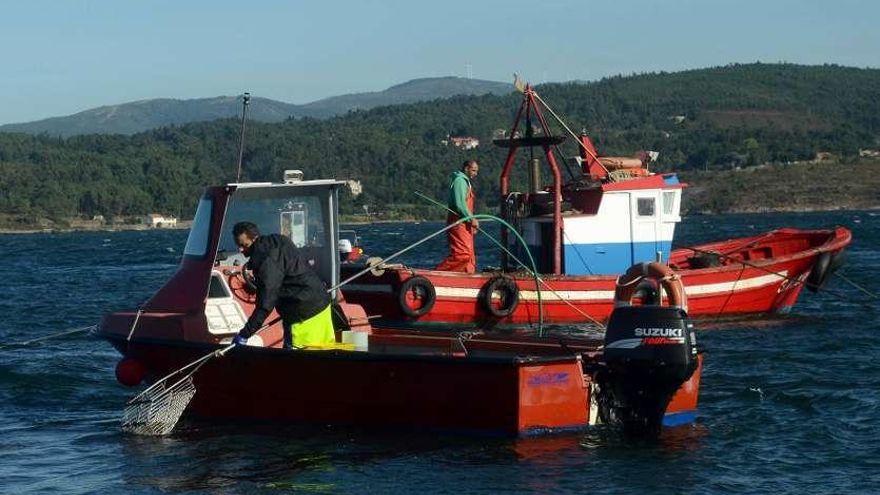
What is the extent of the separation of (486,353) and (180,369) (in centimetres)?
326

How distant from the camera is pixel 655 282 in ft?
49.4

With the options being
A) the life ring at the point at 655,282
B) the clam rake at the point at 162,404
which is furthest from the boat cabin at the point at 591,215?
the clam rake at the point at 162,404

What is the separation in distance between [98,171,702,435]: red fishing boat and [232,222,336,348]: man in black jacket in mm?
296

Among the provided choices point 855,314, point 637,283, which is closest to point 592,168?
point 855,314

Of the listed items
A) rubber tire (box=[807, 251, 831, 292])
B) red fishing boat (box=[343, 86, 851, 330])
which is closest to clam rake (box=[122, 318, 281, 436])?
red fishing boat (box=[343, 86, 851, 330])

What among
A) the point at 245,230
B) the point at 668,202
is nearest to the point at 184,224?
the point at 668,202

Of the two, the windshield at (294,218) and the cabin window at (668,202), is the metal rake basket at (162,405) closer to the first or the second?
the windshield at (294,218)

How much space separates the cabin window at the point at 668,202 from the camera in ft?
88.0

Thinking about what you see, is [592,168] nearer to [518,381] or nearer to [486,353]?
[486,353]

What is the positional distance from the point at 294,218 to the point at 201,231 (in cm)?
108

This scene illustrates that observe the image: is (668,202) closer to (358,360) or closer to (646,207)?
(646,207)

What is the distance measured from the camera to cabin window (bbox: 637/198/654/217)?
2648 cm

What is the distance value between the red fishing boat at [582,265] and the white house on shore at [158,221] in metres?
142

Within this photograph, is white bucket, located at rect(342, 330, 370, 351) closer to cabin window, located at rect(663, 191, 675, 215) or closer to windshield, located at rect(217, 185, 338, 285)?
windshield, located at rect(217, 185, 338, 285)
